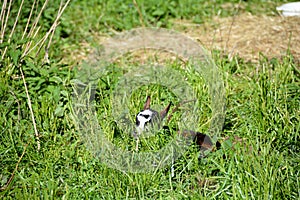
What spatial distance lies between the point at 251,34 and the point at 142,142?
7.38 feet

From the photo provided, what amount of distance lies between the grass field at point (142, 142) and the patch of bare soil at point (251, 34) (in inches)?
6.8

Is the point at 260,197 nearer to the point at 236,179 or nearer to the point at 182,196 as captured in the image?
the point at 236,179

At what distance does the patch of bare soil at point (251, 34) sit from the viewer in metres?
4.35

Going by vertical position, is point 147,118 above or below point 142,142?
above

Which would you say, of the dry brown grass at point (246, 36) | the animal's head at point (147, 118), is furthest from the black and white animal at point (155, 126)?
the dry brown grass at point (246, 36)

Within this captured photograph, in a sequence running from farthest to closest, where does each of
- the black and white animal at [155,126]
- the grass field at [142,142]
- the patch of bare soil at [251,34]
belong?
the patch of bare soil at [251,34], the black and white animal at [155,126], the grass field at [142,142]

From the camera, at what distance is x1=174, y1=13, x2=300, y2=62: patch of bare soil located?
4.35 meters

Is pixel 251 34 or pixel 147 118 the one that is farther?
pixel 251 34

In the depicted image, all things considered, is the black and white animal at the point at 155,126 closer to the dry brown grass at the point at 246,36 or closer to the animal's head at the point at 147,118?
the animal's head at the point at 147,118

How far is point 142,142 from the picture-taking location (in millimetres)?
2912

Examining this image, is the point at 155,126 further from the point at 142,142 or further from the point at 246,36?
the point at 246,36

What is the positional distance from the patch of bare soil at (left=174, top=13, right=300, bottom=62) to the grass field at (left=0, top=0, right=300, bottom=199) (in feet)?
0.56

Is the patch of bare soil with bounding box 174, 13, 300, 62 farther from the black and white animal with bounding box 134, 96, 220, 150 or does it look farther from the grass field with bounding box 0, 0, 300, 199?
the black and white animal with bounding box 134, 96, 220, 150

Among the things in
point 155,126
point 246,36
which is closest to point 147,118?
point 155,126
